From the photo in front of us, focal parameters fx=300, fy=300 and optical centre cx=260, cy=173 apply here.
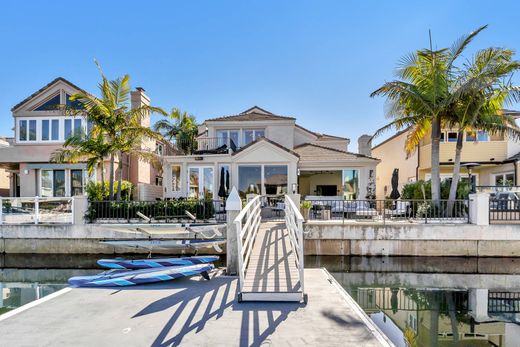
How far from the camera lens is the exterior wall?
22391 mm

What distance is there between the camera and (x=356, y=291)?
907 centimetres

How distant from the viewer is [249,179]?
1753cm

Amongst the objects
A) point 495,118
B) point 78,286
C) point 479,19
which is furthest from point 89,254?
point 479,19

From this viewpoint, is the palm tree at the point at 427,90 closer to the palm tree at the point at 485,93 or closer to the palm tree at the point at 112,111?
the palm tree at the point at 485,93

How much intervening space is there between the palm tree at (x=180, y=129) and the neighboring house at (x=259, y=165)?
29.8 ft

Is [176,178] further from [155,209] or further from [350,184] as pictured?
[350,184]

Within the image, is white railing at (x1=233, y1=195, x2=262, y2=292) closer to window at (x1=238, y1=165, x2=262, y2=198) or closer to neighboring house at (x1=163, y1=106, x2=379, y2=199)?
neighboring house at (x1=163, y1=106, x2=379, y2=199)

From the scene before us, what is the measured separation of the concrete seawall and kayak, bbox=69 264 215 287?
5.76m

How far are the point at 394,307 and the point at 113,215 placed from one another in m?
11.5

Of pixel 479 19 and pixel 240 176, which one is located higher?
pixel 479 19

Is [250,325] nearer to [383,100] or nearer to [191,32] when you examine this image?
[383,100]

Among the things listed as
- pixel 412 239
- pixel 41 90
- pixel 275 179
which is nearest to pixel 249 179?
pixel 275 179

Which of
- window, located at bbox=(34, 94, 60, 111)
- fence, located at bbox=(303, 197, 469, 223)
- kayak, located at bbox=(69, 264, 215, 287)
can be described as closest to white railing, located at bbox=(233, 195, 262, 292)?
kayak, located at bbox=(69, 264, 215, 287)

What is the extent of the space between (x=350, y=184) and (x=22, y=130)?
20.5 meters
